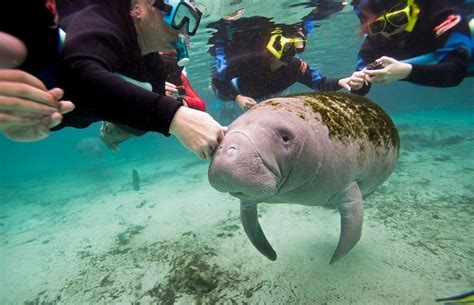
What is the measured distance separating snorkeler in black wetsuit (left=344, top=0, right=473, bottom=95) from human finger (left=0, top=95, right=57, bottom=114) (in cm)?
376

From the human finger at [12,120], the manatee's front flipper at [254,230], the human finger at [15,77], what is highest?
the human finger at [15,77]

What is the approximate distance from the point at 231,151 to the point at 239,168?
116 mm

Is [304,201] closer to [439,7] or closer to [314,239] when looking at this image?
[314,239]

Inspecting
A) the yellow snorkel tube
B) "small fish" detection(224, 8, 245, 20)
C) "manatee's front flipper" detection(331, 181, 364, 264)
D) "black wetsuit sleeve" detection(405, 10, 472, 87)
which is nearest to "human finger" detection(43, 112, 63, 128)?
"manatee's front flipper" detection(331, 181, 364, 264)

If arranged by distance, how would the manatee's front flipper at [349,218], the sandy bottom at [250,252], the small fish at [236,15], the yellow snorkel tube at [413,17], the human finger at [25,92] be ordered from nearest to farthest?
the human finger at [25,92] < the manatee's front flipper at [349,218] < the sandy bottom at [250,252] < the yellow snorkel tube at [413,17] < the small fish at [236,15]

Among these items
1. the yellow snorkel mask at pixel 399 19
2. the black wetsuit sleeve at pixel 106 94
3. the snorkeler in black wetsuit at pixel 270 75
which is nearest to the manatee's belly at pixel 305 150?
the black wetsuit sleeve at pixel 106 94

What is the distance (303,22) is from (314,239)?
11666mm

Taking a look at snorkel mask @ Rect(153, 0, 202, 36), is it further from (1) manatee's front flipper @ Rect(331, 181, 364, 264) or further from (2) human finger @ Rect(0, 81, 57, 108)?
(1) manatee's front flipper @ Rect(331, 181, 364, 264)

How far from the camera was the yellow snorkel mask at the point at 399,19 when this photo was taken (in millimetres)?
5508

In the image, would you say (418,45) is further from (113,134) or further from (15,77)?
(15,77)

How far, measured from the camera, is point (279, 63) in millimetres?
8117

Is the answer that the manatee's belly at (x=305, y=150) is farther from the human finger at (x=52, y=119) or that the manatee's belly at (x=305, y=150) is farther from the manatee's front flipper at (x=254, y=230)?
the human finger at (x=52, y=119)

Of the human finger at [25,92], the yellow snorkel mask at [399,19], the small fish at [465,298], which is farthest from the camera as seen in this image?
the yellow snorkel mask at [399,19]

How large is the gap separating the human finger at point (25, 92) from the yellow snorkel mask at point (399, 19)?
6.03 meters
